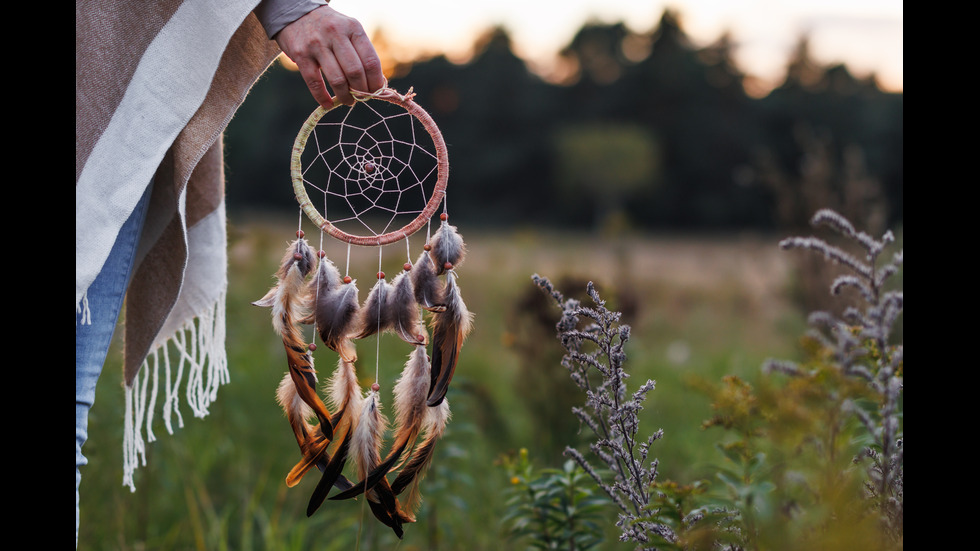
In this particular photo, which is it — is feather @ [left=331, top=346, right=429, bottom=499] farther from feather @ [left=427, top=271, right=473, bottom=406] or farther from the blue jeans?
the blue jeans

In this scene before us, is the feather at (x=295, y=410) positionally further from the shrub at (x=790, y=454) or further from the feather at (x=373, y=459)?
the shrub at (x=790, y=454)

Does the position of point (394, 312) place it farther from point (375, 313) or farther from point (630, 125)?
point (630, 125)

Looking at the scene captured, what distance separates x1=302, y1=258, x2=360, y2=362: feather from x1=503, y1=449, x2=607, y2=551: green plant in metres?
0.59

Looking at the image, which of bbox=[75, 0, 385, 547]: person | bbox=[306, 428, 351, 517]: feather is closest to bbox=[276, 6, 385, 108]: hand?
bbox=[75, 0, 385, 547]: person

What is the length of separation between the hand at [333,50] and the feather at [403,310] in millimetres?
383

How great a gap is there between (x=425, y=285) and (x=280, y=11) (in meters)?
0.58

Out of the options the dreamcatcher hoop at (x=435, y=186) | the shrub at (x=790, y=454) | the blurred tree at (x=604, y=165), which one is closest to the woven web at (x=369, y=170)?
the dreamcatcher hoop at (x=435, y=186)

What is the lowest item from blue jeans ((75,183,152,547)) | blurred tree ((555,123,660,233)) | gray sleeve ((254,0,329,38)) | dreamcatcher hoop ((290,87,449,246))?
blue jeans ((75,183,152,547))

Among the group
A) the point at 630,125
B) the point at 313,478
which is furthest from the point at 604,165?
the point at 313,478

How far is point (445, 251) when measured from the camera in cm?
131

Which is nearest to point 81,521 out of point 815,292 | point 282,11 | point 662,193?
point 282,11

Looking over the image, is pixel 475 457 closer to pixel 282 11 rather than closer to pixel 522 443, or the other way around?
pixel 522 443

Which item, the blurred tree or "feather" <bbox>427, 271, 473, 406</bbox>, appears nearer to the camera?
Result: "feather" <bbox>427, 271, 473, 406</bbox>

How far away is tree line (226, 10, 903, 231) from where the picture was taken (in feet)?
97.5
